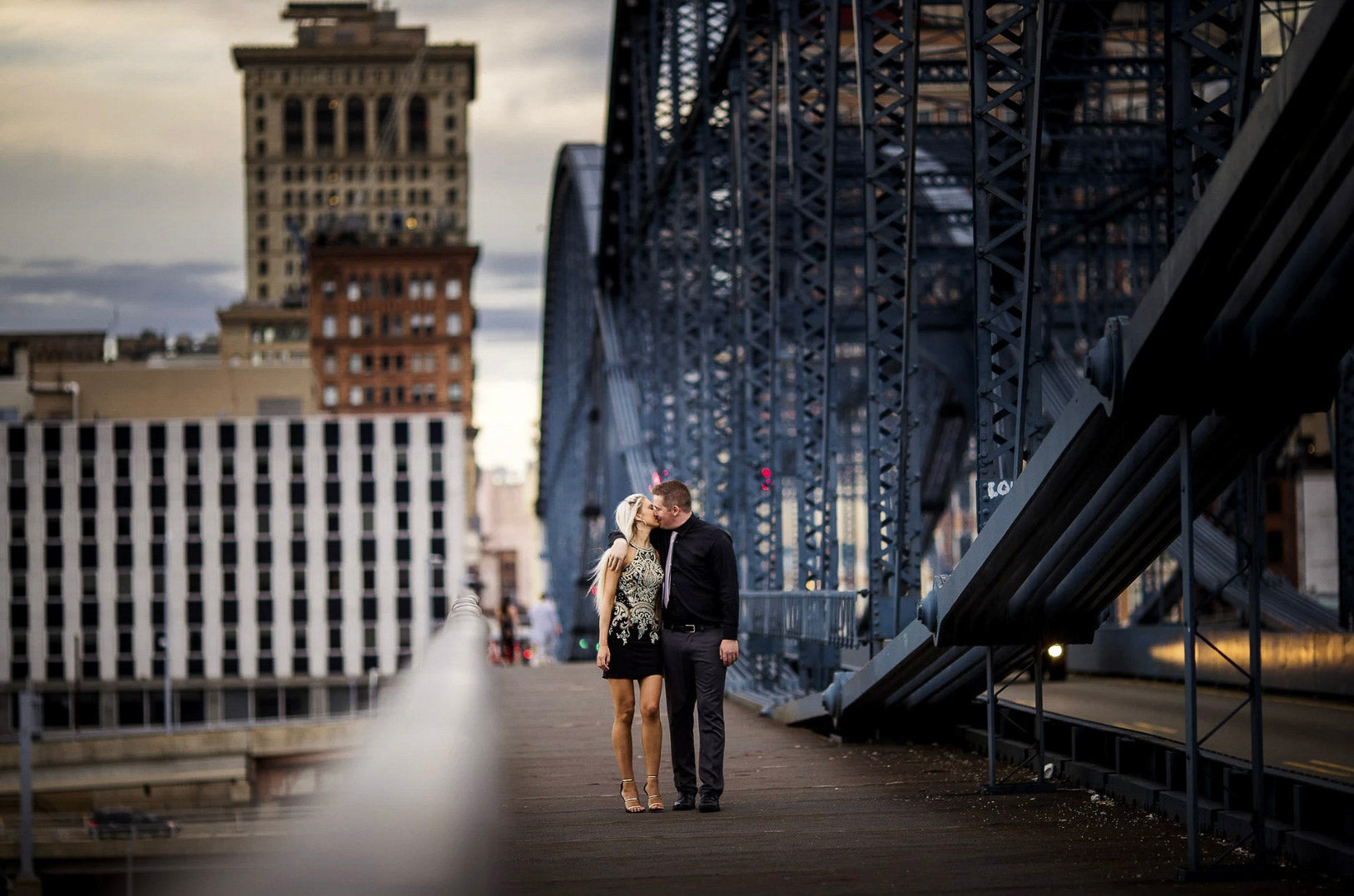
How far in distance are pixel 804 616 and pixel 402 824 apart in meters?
16.0

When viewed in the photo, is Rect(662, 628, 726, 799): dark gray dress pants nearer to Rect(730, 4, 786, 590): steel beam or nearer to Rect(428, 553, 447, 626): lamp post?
Rect(730, 4, 786, 590): steel beam

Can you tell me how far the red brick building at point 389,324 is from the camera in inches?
7618

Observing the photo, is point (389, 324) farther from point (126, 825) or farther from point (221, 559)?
point (126, 825)

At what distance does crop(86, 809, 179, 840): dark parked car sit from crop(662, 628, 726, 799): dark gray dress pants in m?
77.0

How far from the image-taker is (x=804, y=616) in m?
18.9

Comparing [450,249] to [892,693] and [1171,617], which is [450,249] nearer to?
[1171,617]

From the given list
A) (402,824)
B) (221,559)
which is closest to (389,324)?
(221,559)

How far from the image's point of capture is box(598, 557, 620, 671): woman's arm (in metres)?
10.7

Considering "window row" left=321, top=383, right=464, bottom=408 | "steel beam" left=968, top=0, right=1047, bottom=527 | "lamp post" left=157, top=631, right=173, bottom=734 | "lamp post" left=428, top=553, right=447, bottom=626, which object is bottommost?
"lamp post" left=157, top=631, right=173, bottom=734

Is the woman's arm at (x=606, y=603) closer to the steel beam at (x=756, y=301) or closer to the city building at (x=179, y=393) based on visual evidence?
the steel beam at (x=756, y=301)

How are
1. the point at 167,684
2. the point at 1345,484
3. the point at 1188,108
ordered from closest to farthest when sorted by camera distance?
the point at 1188,108 < the point at 1345,484 < the point at 167,684

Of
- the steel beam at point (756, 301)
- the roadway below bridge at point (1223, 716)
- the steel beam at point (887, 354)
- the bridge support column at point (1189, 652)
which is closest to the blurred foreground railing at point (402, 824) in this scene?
the bridge support column at point (1189, 652)

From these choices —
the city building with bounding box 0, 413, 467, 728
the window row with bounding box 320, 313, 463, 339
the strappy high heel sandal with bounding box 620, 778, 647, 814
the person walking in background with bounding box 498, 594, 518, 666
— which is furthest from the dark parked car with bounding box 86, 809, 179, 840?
the window row with bounding box 320, 313, 463, 339

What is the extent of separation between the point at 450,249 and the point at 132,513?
75925 mm
